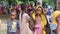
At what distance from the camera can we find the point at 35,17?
263 inches

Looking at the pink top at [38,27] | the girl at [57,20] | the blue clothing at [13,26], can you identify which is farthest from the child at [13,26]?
the girl at [57,20]

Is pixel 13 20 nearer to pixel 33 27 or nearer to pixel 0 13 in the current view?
pixel 33 27

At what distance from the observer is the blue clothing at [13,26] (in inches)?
275

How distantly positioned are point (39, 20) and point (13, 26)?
761 millimetres

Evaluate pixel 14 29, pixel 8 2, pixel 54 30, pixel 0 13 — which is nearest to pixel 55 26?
pixel 54 30

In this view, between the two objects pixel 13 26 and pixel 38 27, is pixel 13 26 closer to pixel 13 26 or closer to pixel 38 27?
pixel 13 26

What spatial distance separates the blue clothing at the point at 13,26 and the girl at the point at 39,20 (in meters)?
0.57

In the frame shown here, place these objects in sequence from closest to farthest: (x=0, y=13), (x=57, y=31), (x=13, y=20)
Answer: (x=57, y=31), (x=13, y=20), (x=0, y=13)

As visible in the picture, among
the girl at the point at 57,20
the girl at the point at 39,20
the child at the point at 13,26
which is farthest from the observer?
the child at the point at 13,26

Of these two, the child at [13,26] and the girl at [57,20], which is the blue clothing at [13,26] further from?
the girl at [57,20]

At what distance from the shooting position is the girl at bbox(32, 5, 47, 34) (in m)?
6.61

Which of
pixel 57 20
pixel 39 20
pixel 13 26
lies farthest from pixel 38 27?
pixel 13 26

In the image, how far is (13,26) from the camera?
275 inches

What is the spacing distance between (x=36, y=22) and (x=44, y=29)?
0.88 ft
